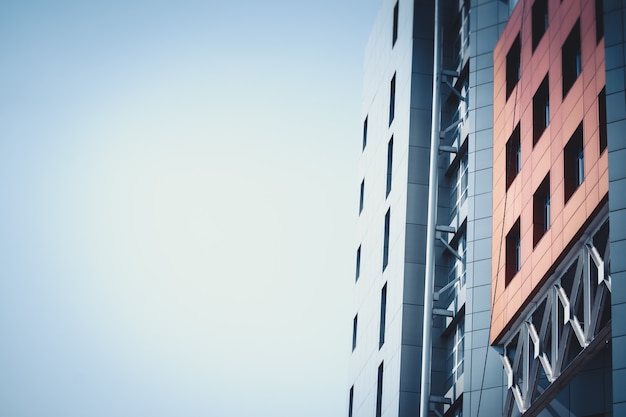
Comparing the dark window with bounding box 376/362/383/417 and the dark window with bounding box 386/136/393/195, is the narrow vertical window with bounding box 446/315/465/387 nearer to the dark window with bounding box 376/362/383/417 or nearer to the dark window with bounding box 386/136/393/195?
the dark window with bounding box 376/362/383/417

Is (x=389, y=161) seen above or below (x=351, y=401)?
above

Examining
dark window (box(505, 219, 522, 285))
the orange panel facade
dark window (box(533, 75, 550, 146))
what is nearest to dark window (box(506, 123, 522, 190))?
the orange panel facade

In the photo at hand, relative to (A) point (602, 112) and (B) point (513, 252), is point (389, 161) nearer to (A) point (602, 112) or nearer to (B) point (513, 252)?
(B) point (513, 252)

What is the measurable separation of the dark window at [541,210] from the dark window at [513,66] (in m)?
7.93

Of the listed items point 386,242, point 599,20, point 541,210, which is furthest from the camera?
point 386,242

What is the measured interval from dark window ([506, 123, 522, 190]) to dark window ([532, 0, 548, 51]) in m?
4.14

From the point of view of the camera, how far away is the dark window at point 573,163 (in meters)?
47.4

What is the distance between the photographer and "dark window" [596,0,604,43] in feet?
151

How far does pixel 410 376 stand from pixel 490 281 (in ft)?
30.0

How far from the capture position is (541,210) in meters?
50.9

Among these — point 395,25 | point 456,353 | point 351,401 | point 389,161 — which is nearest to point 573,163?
point 456,353

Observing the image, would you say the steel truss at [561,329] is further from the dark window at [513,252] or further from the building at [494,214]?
the dark window at [513,252]

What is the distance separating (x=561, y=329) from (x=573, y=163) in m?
6.52

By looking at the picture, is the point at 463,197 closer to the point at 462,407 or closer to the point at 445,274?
the point at 445,274
